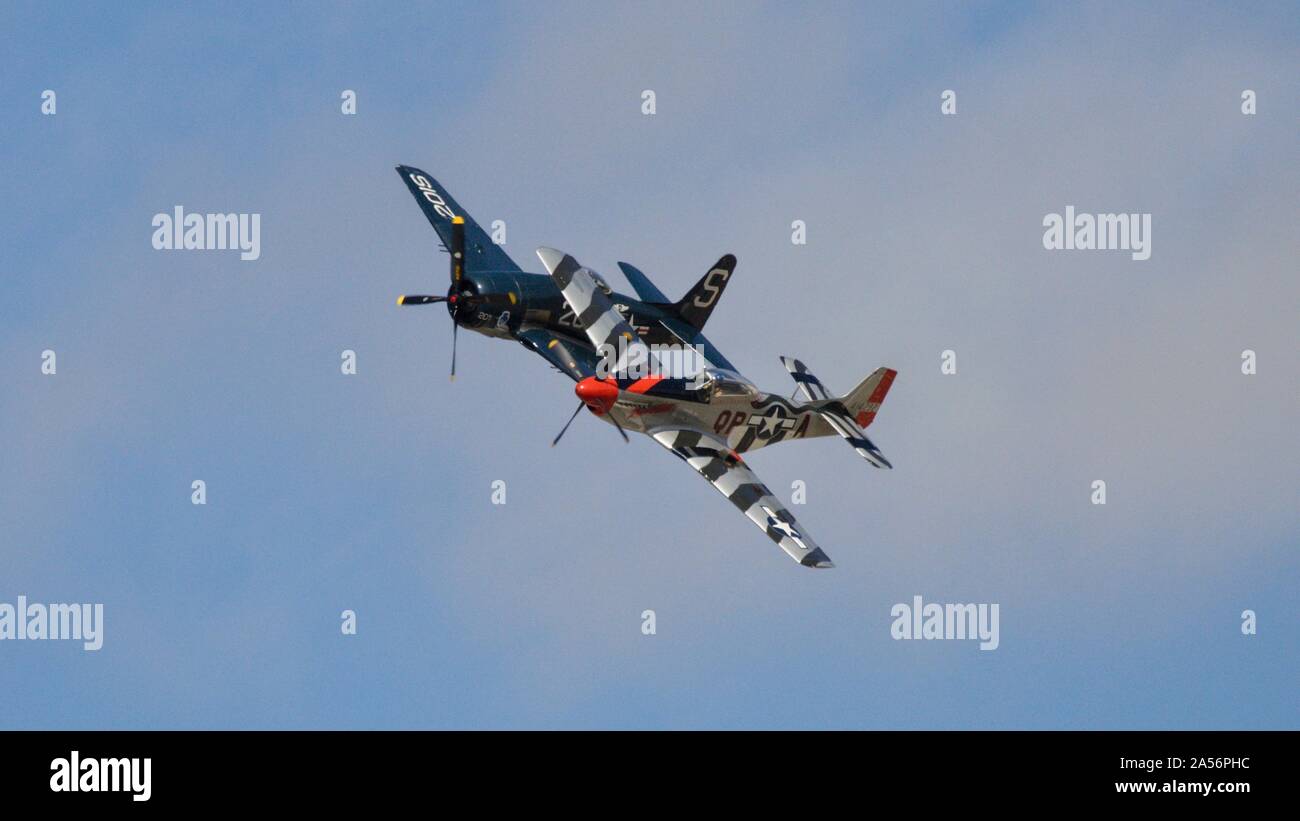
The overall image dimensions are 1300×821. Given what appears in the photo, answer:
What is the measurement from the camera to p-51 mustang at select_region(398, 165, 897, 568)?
5938 cm

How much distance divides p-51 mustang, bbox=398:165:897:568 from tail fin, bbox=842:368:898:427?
0.10ft

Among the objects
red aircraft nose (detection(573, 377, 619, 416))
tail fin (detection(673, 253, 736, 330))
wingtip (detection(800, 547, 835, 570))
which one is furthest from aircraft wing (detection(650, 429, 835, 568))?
tail fin (detection(673, 253, 736, 330))

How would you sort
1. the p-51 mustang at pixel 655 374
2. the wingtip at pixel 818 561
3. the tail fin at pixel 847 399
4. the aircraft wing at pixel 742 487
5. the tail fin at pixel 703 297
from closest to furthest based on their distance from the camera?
the wingtip at pixel 818 561 → the aircraft wing at pixel 742 487 → the p-51 mustang at pixel 655 374 → the tail fin at pixel 847 399 → the tail fin at pixel 703 297

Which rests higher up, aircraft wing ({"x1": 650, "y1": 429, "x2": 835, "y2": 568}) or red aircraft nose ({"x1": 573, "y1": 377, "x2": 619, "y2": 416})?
red aircraft nose ({"x1": 573, "y1": 377, "x2": 619, "y2": 416})

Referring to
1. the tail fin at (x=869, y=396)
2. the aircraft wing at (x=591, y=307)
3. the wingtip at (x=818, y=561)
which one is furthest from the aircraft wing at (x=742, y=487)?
the tail fin at (x=869, y=396)

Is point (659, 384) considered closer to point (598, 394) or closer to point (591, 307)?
point (598, 394)

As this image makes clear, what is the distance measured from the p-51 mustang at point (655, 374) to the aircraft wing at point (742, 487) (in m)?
0.04

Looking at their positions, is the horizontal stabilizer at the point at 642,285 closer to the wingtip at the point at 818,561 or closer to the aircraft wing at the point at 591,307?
the aircraft wing at the point at 591,307

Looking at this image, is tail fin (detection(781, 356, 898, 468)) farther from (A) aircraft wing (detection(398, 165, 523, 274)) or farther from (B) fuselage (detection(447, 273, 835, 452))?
(A) aircraft wing (detection(398, 165, 523, 274))

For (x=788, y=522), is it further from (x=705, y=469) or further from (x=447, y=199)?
(x=447, y=199)

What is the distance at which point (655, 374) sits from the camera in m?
60.5

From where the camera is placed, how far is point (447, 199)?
→ 2822 inches

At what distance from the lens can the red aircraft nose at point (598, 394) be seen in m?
59.6
